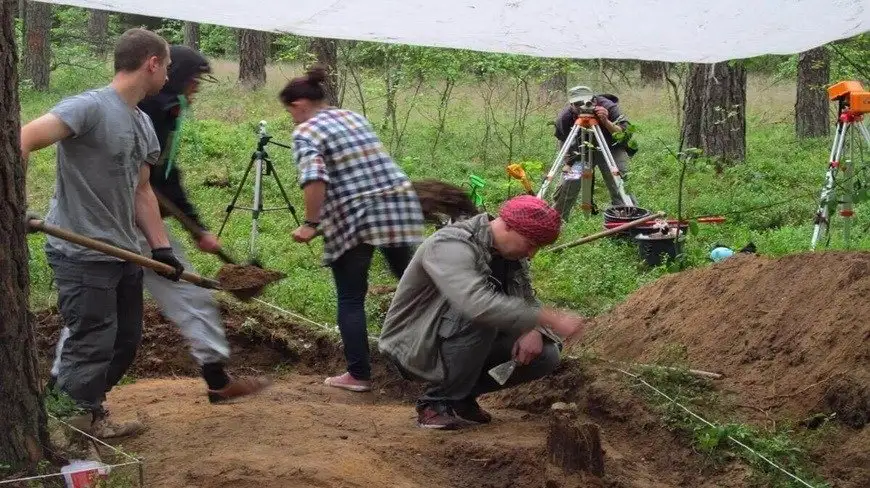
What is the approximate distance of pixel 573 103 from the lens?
10258mm

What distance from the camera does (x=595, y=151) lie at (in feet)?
34.3

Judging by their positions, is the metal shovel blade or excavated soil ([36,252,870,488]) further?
the metal shovel blade

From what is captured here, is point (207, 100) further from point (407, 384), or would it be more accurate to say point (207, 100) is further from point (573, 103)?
point (407, 384)

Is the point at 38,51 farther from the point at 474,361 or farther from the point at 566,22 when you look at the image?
the point at 474,361

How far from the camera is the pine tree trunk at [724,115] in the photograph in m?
12.9

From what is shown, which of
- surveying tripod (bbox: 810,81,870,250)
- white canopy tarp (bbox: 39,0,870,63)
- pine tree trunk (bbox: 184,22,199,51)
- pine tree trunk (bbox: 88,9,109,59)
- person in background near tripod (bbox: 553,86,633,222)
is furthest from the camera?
pine tree trunk (bbox: 88,9,109,59)

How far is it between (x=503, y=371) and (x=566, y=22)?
1.92 meters

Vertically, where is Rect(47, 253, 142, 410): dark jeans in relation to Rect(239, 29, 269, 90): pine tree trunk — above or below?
below

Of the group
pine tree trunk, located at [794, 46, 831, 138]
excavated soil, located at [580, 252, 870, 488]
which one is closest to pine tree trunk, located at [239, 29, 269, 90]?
pine tree trunk, located at [794, 46, 831, 138]

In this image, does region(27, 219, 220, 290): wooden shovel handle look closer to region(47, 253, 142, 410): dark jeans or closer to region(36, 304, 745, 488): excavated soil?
region(47, 253, 142, 410): dark jeans

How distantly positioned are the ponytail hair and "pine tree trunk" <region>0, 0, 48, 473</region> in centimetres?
211

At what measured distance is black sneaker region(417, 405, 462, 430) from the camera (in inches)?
195

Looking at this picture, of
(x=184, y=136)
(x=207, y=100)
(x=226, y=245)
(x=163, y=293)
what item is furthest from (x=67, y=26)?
(x=163, y=293)

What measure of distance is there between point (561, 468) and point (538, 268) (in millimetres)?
4891
